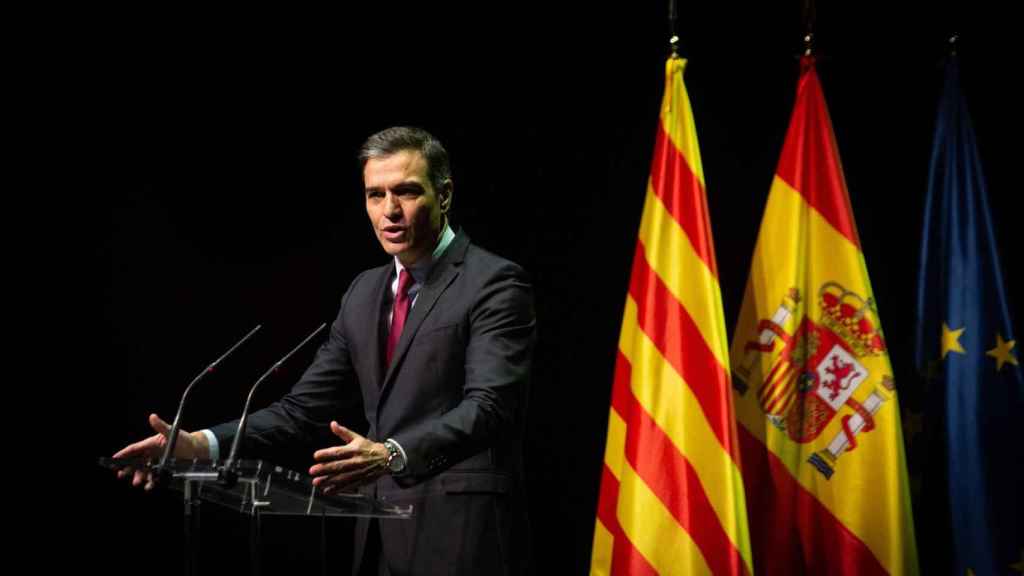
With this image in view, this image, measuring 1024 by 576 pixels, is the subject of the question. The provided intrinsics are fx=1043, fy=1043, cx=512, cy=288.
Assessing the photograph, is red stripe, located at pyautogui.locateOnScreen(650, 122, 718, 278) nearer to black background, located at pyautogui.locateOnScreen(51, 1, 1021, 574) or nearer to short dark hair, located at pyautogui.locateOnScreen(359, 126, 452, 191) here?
black background, located at pyautogui.locateOnScreen(51, 1, 1021, 574)

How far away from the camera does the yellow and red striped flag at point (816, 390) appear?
123 inches

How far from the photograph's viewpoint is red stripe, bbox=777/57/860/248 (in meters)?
3.33

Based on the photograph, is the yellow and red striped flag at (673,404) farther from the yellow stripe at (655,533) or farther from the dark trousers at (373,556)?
the dark trousers at (373,556)

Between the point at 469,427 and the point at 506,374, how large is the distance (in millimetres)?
193

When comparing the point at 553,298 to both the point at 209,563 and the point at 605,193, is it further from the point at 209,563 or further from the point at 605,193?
the point at 209,563

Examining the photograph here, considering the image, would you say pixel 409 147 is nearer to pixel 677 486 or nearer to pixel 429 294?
pixel 429 294

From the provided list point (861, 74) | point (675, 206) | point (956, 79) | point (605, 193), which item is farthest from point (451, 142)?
point (956, 79)

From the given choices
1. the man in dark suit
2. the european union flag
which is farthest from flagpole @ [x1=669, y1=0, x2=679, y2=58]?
the man in dark suit

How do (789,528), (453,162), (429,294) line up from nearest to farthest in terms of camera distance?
(429,294)
(789,528)
(453,162)

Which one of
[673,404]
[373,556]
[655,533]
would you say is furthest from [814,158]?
[373,556]

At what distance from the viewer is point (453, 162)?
3.66 metres

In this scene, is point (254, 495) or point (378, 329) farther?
point (378, 329)

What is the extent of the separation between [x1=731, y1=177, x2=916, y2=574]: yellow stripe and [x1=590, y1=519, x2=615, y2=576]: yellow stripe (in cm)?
56

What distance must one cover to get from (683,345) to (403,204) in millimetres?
1087
